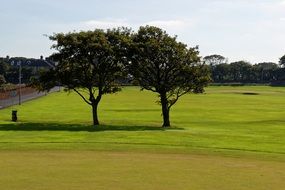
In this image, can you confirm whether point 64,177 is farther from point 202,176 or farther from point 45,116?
point 45,116

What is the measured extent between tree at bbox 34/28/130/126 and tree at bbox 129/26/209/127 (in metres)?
1.53

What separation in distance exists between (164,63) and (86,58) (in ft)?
23.5

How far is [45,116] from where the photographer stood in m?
58.8

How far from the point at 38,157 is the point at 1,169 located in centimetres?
369

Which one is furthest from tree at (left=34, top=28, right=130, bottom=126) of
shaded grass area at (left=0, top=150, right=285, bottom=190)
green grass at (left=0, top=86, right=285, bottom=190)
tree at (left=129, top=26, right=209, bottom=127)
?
shaded grass area at (left=0, top=150, right=285, bottom=190)

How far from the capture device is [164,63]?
47688 millimetres

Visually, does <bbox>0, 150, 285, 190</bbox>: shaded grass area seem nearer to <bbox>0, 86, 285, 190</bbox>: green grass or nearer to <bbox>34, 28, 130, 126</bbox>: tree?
<bbox>0, 86, 285, 190</bbox>: green grass

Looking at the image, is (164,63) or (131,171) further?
(164,63)

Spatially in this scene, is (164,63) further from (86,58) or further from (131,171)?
(131,171)

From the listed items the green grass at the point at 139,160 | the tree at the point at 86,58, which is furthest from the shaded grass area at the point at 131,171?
the tree at the point at 86,58

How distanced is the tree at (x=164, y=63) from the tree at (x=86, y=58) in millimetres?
1528

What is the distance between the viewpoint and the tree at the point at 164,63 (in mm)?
46906

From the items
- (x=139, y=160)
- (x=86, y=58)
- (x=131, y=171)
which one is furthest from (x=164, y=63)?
(x=131, y=171)

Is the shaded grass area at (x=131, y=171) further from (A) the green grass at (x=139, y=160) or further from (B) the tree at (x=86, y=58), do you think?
(B) the tree at (x=86, y=58)
